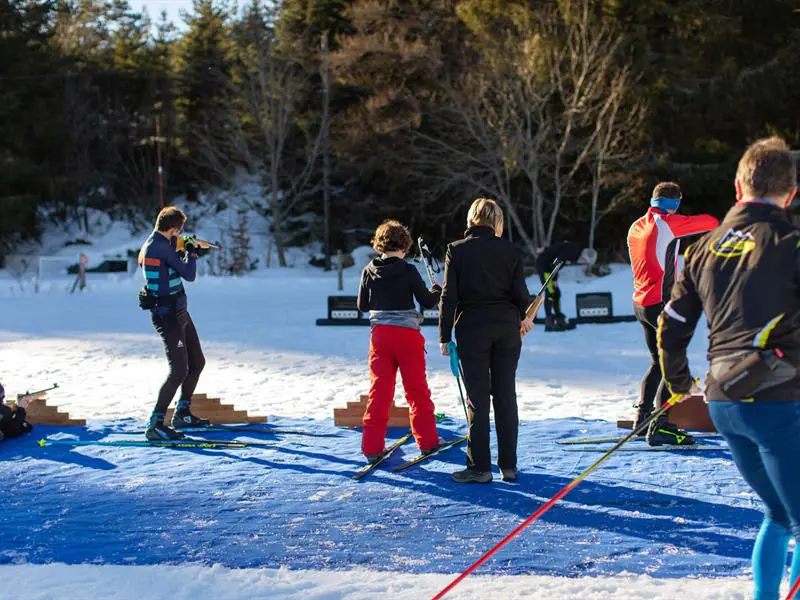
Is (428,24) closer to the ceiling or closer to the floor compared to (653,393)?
closer to the ceiling

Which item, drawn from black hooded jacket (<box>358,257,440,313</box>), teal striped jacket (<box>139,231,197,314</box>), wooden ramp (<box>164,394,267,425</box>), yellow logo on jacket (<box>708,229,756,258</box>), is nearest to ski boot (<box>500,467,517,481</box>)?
black hooded jacket (<box>358,257,440,313</box>)

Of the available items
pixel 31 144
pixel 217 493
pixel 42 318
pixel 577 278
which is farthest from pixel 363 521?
pixel 31 144

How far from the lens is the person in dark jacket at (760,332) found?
106 inches

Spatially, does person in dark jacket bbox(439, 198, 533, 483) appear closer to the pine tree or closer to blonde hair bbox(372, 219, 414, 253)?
blonde hair bbox(372, 219, 414, 253)

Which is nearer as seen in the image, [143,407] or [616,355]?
[143,407]

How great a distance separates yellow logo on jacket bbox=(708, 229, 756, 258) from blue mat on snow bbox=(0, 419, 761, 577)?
1.63 m

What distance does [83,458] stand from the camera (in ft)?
19.5

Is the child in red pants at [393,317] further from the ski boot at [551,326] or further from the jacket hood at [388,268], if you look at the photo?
the ski boot at [551,326]

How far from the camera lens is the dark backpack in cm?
645

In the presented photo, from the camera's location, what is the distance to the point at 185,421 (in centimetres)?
675

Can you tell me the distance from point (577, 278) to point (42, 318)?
46.5 feet

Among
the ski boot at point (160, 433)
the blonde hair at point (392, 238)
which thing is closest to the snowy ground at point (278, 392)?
the ski boot at point (160, 433)

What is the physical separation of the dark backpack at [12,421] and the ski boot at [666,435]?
4.49m

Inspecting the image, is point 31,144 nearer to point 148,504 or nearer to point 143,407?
point 143,407
